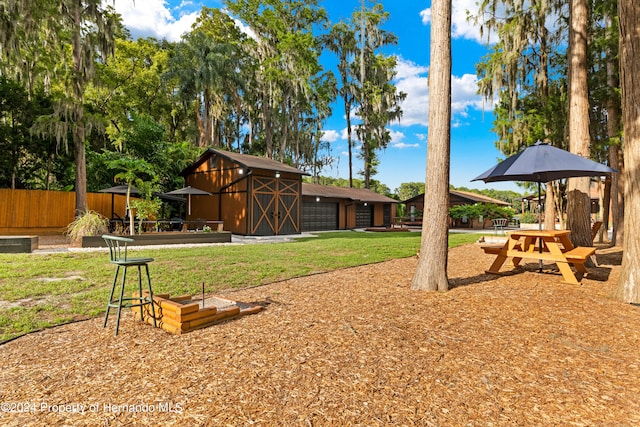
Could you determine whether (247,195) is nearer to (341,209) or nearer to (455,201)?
(341,209)

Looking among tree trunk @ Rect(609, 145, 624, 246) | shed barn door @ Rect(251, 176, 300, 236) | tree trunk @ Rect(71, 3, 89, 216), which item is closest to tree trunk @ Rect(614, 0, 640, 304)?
tree trunk @ Rect(609, 145, 624, 246)

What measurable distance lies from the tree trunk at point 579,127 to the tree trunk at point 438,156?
13.8 ft

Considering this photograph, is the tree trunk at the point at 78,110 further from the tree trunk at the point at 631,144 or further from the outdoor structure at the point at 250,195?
the tree trunk at the point at 631,144

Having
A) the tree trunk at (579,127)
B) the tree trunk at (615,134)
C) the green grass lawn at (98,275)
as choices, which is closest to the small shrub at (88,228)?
the green grass lawn at (98,275)

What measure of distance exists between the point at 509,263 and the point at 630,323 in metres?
4.31

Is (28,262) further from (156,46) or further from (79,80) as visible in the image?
(156,46)

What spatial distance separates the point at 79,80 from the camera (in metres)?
12.4

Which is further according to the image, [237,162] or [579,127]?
[237,162]

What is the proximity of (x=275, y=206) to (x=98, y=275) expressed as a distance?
36.3 feet

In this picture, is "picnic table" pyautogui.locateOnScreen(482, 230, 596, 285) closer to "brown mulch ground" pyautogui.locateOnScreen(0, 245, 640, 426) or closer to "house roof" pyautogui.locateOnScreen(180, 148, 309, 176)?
"brown mulch ground" pyautogui.locateOnScreen(0, 245, 640, 426)

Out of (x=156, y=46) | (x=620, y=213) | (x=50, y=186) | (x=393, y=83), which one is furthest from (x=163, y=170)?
(x=393, y=83)

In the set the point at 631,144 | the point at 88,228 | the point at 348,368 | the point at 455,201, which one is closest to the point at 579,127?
the point at 631,144

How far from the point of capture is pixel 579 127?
7.12 meters

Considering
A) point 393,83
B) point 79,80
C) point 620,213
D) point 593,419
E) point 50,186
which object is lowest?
point 593,419
